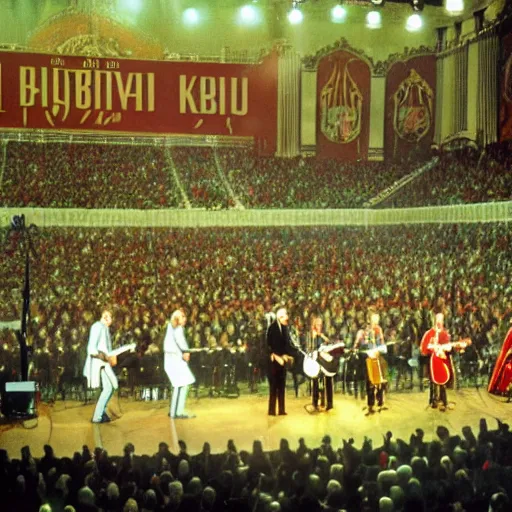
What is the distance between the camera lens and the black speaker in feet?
27.6

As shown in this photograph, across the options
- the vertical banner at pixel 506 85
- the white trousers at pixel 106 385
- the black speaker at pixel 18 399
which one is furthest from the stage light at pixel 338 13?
the black speaker at pixel 18 399

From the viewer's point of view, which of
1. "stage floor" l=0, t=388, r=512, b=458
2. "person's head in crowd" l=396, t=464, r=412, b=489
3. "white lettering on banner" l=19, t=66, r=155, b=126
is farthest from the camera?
"white lettering on banner" l=19, t=66, r=155, b=126

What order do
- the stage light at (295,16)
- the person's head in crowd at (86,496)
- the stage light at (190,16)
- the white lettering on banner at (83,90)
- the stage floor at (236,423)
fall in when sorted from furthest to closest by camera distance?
1. the stage light at (295,16)
2. the stage light at (190,16)
3. the white lettering on banner at (83,90)
4. the stage floor at (236,423)
5. the person's head in crowd at (86,496)

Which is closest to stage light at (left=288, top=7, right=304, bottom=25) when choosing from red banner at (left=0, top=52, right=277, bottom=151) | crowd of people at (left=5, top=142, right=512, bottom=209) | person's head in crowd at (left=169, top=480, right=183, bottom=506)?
red banner at (left=0, top=52, right=277, bottom=151)

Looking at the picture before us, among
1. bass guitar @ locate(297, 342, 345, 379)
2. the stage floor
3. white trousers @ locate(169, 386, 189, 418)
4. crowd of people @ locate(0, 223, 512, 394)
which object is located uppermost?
crowd of people @ locate(0, 223, 512, 394)

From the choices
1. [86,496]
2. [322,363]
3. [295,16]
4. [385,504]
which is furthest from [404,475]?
[295,16]

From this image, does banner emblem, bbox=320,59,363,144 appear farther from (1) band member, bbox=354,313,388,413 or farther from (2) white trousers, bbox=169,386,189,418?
(2) white trousers, bbox=169,386,189,418

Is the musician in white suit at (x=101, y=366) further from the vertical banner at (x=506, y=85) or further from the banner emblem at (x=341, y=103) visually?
the vertical banner at (x=506, y=85)

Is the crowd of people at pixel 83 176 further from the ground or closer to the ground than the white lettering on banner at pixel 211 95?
closer to the ground

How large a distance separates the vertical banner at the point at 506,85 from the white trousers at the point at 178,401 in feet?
18.6

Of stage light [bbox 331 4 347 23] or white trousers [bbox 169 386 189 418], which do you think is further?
stage light [bbox 331 4 347 23]

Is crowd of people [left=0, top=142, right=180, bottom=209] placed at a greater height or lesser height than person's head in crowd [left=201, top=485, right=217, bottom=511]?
greater

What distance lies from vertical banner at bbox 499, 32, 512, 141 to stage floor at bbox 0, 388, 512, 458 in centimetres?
370

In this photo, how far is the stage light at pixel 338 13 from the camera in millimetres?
10258
